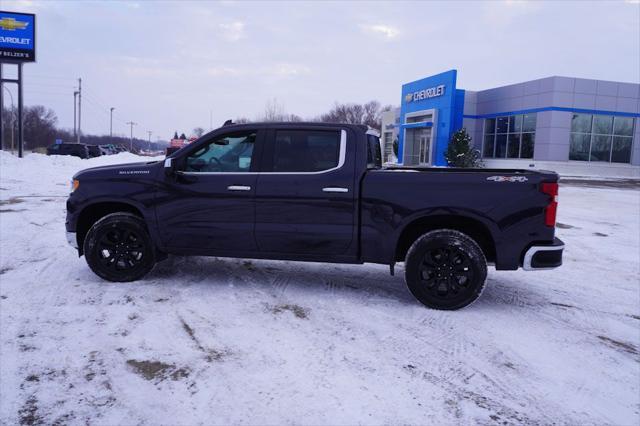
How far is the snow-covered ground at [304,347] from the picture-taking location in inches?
121

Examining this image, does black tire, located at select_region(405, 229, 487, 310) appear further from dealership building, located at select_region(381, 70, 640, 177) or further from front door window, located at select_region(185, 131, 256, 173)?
dealership building, located at select_region(381, 70, 640, 177)

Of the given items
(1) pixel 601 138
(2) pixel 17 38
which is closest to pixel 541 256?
(2) pixel 17 38

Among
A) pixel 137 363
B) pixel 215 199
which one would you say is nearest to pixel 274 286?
pixel 215 199

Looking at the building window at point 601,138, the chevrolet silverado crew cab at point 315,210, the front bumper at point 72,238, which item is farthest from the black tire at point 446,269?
the building window at point 601,138

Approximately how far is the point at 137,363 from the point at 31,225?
6.96 meters

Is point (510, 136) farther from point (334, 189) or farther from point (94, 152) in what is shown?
point (94, 152)

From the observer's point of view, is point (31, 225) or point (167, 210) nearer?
point (167, 210)

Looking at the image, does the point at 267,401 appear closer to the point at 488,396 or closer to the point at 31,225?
the point at 488,396

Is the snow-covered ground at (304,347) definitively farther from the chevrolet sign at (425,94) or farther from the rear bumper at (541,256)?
the chevrolet sign at (425,94)

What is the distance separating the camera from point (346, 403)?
312 centimetres

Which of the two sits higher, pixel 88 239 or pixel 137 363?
pixel 88 239

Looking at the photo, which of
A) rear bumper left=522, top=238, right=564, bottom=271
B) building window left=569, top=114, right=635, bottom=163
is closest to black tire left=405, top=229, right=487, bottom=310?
rear bumper left=522, top=238, right=564, bottom=271

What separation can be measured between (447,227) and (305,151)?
177 centimetres

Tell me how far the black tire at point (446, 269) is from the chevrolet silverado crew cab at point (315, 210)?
0.03 feet
